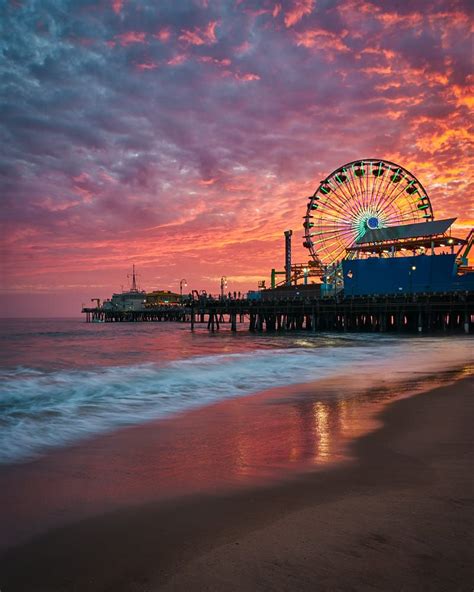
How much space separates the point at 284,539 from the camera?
3.52 meters

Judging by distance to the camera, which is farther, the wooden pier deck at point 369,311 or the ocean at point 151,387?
the wooden pier deck at point 369,311

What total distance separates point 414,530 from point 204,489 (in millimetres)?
2149

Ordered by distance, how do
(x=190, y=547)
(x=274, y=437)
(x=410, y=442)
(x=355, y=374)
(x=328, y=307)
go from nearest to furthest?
(x=190, y=547) < (x=410, y=442) < (x=274, y=437) < (x=355, y=374) < (x=328, y=307)

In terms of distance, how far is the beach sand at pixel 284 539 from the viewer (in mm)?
3006

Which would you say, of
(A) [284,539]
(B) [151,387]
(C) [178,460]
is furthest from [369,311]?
(A) [284,539]

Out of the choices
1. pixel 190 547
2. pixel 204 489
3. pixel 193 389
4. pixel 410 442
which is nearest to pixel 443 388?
pixel 410 442

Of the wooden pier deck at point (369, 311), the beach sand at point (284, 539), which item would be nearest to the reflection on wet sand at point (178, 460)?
the beach sand at point (284, 539)

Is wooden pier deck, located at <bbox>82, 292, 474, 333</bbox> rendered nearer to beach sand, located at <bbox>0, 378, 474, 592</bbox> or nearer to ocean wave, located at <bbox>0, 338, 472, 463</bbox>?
ocean wave, located at <bbox>0, 338, 472, 463</bbox>

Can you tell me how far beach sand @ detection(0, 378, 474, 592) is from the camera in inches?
118

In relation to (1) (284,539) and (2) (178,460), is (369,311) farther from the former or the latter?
(1) (284,539)

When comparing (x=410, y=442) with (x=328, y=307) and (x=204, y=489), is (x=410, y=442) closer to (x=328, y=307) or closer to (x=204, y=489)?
(x=204, y=489)

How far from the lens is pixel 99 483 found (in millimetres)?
5109

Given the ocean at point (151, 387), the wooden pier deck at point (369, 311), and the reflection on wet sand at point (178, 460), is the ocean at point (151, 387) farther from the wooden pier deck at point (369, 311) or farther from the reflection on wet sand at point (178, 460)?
the wooden pier deck at point (369, 311)

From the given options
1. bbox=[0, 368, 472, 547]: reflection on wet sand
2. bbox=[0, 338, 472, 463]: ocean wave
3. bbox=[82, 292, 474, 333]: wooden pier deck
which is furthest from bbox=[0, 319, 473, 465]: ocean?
bbox=[82, 292, 474, 333]: wooden pier deck
